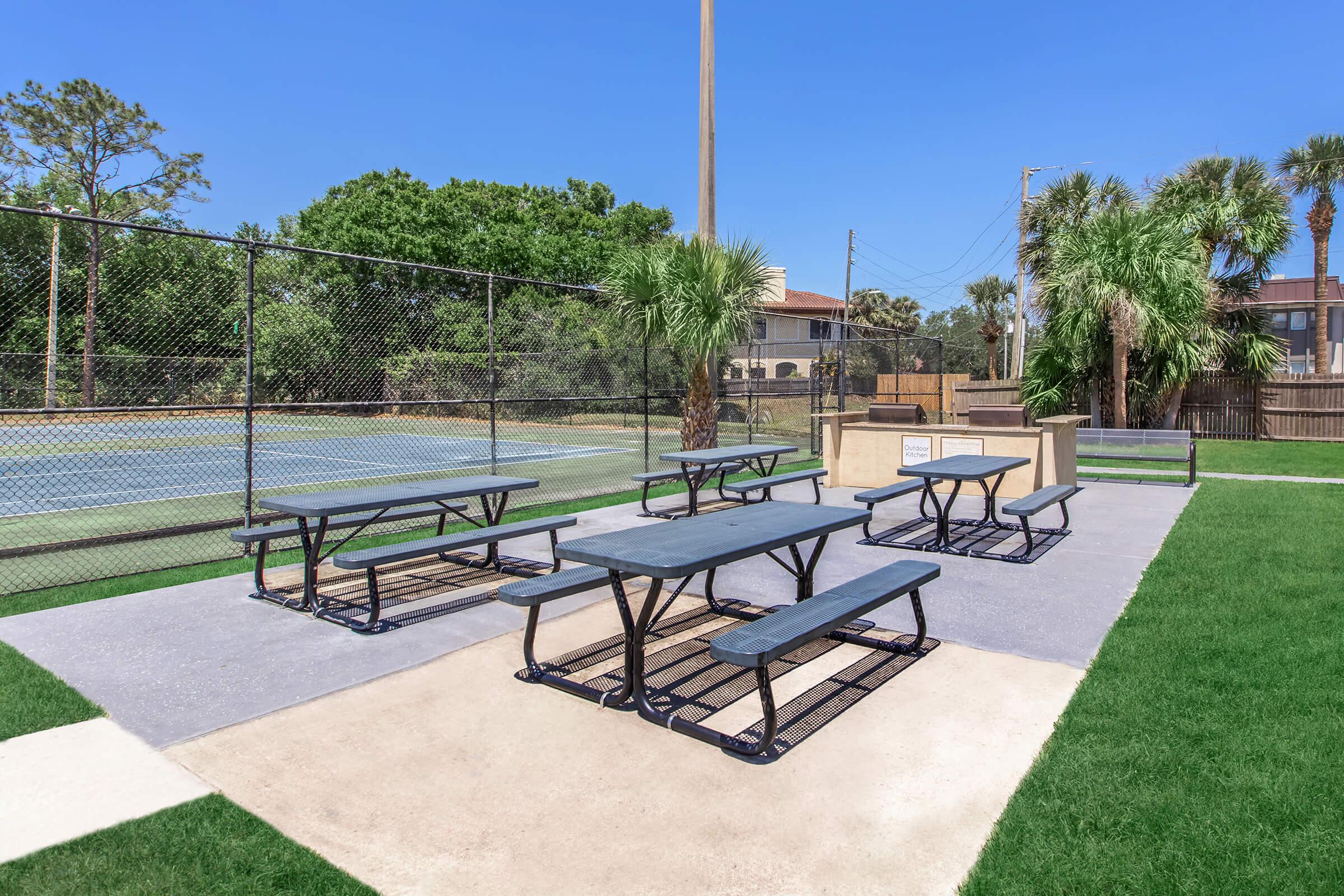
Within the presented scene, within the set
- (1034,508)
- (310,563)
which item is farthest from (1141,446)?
(310,563)

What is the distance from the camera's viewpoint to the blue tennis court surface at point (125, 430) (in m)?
20.0

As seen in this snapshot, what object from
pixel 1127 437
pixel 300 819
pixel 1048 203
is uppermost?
pixel 1048 203

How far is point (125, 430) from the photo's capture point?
23453 millimetres

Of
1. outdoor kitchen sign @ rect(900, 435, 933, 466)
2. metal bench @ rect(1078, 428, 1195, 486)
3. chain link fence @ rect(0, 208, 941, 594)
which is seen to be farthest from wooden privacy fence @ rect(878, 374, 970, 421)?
outdoor kitchen sign @ rect(900, 435, 933, 466)

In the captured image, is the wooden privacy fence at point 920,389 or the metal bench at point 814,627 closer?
the metal bench at point 814,627

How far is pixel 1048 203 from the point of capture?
23.9 m

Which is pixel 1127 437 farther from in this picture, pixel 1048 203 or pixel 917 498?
pixel 1048 203

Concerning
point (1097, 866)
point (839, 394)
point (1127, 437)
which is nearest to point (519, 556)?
point (1097, 866)

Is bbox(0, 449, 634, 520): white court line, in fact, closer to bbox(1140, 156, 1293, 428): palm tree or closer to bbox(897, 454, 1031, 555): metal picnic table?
bbox(897, 454, 1031, 555): metal picnic table

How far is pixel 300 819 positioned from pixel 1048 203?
85.4 ft

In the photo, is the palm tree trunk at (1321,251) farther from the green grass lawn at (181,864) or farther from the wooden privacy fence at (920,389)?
the green grass lawn at (181,864)

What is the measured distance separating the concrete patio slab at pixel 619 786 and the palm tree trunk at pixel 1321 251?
2993 cm

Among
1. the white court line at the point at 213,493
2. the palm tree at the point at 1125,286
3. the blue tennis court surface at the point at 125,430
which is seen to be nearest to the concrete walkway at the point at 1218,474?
the palm tree at the point at 1125,286

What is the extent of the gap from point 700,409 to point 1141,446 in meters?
6.99
